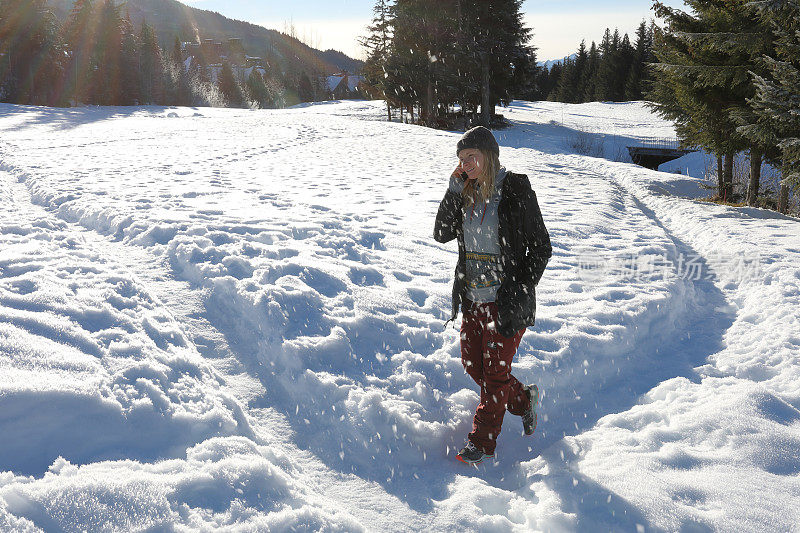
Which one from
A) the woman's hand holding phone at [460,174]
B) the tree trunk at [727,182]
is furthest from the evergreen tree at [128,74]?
the woman's hand holding phone at [460,174]

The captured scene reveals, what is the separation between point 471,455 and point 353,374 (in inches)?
48.0

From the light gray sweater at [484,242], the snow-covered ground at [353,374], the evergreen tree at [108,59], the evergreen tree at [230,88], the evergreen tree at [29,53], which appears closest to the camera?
the snow-covered ground at [353,374]

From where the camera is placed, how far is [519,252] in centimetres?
296

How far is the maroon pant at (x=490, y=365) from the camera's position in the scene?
3018 millimetres

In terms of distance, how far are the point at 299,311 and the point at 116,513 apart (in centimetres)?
260

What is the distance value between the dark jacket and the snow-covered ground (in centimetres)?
103

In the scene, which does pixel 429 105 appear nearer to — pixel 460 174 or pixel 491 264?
pixel 460 174

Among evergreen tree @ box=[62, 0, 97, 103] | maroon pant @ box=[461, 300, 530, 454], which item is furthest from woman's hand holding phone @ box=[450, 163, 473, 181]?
evergreen tree @ box=[62, 0, 97, 103]

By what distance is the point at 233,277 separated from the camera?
5055 millimetres

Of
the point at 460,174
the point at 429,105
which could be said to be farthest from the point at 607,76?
the point at 460,174

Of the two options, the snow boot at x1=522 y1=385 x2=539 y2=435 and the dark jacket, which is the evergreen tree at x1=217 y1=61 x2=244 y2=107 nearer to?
the dark jacket

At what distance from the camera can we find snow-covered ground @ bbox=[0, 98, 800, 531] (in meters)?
2.46

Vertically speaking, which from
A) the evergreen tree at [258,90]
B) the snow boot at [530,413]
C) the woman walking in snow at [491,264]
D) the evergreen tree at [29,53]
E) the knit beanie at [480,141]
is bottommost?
the snow boot at [530,413]

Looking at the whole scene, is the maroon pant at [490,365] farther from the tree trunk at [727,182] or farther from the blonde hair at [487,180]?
the tree trunk at [727,182]
